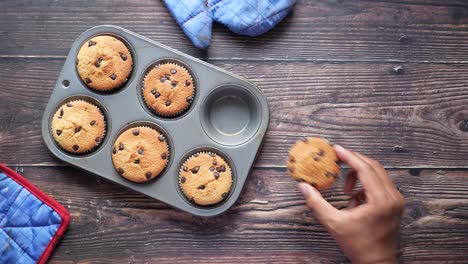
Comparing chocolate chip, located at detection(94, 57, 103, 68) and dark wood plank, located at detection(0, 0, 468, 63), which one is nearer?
chocolate chip, located at detection(94, 57, 103, 68)

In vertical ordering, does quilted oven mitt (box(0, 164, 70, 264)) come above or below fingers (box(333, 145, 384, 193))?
below

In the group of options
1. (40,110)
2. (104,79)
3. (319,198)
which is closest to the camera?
(319,198)

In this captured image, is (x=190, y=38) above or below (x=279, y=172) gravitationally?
above

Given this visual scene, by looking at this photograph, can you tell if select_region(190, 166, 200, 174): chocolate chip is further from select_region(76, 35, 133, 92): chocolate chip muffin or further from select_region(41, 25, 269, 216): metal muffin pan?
select_region(76, 35, 133, 92): chocolate chip muffin

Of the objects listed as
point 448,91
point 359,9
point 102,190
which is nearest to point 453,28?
point 448,91

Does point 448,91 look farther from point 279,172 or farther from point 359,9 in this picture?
point 279,172

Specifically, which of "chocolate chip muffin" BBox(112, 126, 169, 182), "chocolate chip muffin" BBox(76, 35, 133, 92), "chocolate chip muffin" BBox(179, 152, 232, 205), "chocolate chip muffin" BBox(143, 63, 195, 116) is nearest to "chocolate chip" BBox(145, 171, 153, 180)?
"chocolate chip muffin" BBox(112, 126, 169, 182)

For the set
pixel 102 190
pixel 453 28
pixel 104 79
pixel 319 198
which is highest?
pixel 453 28
